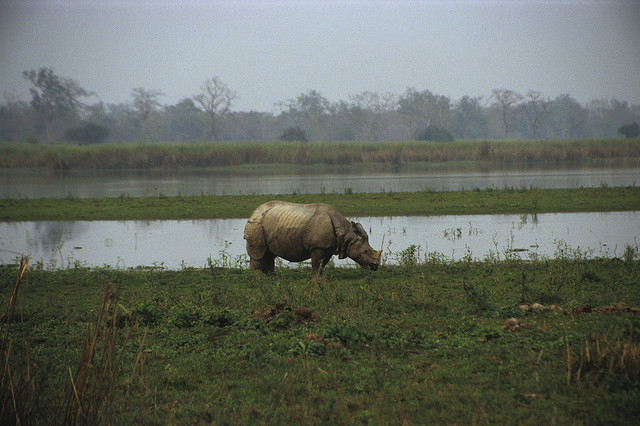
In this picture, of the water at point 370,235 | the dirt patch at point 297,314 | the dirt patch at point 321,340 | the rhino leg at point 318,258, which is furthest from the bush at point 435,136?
the dirt patch at point 321,340

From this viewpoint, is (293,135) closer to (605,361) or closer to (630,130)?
(630,130)

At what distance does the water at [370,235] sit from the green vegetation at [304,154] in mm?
43341

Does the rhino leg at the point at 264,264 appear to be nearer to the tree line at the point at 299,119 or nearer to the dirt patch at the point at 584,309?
the dirt patch at the point at 584,309

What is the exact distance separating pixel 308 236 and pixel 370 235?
20.8 ft

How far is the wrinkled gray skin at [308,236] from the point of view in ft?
41.5

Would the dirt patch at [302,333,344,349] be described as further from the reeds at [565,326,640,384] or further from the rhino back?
the rhino back

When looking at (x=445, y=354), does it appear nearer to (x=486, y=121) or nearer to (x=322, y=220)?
(x=322, y=220)

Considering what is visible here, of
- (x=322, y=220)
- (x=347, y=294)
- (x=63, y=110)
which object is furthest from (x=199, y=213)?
(x=63, y=110)

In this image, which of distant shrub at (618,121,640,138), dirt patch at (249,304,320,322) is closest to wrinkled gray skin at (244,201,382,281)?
dirt patch at (249,304,320,322)

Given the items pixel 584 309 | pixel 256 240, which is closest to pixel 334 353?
pixel 584 309

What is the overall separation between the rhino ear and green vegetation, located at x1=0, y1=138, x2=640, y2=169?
53.9 metres

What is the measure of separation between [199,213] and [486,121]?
11716cm

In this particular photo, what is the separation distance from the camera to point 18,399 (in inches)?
190

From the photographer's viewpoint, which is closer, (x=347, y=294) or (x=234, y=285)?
(x=347, y=294)
